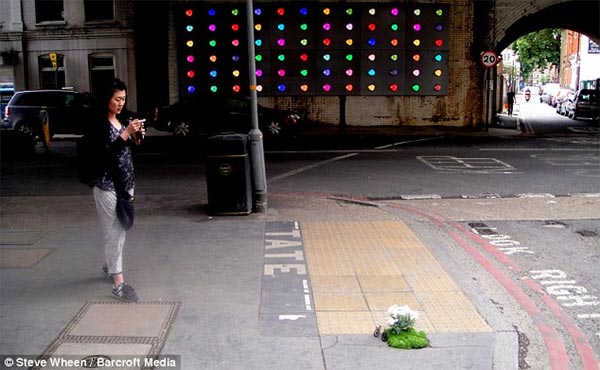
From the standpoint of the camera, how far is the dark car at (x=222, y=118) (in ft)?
66.0

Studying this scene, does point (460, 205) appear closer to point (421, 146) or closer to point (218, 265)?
point (218, 265)

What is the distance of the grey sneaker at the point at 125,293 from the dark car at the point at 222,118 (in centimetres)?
1446

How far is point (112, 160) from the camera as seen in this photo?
5.50 metres

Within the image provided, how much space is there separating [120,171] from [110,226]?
1.65ft

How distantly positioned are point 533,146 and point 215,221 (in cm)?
1319

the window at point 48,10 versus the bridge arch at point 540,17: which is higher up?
the window at point 48,10

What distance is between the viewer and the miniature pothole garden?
185 inches

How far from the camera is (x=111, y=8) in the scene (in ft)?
87.5

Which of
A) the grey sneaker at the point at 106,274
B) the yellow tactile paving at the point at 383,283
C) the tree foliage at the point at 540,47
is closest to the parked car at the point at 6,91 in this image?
the grey sneaker at the point at 106,274

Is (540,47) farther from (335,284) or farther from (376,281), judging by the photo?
(335,284)

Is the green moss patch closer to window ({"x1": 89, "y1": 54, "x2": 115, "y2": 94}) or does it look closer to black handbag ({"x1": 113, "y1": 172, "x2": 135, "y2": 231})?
black handbag ({"x1": 113, "y1": 172, "x2": 135, "y2": 231})

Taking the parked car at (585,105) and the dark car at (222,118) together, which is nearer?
the dark car at (222,118)

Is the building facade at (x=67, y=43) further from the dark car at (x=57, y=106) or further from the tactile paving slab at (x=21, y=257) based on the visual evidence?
the tactile paving slab at (x=21, y=257)

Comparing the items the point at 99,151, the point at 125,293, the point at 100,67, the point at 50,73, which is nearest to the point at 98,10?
the point at 100,67
